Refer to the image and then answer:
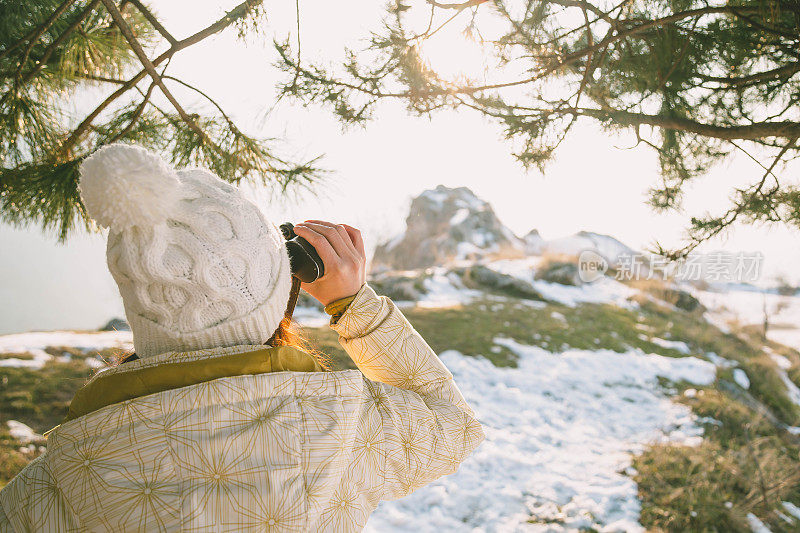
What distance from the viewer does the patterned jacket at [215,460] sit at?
25.1 inches

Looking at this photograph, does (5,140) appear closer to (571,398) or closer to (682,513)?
(682,513)

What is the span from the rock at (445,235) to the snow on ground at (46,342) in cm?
818

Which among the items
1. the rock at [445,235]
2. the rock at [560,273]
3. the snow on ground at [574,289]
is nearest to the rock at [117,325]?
the snow on ground at [574,289]

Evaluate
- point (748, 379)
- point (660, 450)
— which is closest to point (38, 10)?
point (660, 450)

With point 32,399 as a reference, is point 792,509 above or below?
below

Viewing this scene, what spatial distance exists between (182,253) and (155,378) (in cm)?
19

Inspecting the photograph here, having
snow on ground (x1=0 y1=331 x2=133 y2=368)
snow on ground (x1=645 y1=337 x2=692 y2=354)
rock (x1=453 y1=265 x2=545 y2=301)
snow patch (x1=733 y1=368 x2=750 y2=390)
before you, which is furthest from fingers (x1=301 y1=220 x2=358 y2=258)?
rock (x1=453 y1=265 x2=545 y2=301)

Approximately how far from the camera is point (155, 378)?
2.18 feet

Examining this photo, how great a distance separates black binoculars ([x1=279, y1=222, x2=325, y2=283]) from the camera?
32.7 inches

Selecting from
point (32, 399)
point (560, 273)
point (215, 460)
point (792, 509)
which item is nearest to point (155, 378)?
point (215, 460)

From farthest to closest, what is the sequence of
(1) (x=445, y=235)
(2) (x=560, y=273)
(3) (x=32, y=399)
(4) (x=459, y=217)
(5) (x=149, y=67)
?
(4) (x=459, y=217) < (1) (x=445, y=235) < (2) (x=560, y=273) < (3) (x=32, y=399) < (5) (x=149, y=67)

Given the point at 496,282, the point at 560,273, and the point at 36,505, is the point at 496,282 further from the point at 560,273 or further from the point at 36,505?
the point at 36,505

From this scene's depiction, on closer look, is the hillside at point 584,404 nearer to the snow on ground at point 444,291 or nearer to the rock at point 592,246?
the snow on ground at point 444,291

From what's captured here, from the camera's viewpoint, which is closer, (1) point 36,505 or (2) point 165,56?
(1) point 36,505
